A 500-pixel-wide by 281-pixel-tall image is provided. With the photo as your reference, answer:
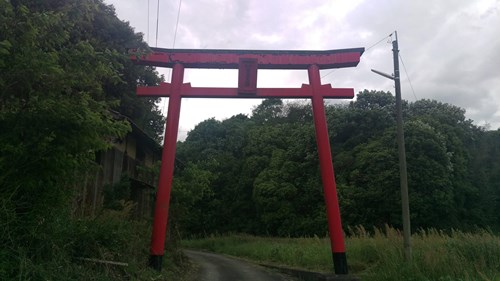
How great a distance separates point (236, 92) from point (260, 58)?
48.4 inches

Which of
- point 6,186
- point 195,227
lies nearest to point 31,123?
point 6,186

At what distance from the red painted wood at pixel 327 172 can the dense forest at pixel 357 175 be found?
6604 millimetres

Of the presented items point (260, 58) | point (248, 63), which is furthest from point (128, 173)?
point (260, 58)

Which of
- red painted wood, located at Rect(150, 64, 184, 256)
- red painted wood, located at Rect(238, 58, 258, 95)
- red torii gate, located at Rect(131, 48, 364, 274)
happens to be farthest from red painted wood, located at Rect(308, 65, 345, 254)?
red painted wood, located at Rect(150, 64, 184, 256)

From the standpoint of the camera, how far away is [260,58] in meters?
12.8

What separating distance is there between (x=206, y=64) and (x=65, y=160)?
714 cm

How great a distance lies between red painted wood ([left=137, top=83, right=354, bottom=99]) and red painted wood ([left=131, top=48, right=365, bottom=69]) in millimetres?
668

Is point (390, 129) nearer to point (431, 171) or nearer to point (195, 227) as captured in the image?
point (431, 171)

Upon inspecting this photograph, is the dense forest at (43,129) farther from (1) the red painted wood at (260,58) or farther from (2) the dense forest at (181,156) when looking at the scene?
(1) the red painted wood at (260,58)

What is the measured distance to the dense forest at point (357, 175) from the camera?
85.9 ft

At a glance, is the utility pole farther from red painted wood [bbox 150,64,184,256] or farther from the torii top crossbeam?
red painted wood [bbox 150,64,184,256]

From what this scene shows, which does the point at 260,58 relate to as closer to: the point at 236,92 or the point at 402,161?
the point at 236,92

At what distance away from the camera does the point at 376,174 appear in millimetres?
27281

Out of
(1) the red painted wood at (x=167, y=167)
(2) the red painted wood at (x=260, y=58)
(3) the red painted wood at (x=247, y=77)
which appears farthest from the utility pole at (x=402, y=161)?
(1) the red painted wood at (x=167, y=167)
